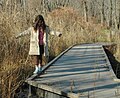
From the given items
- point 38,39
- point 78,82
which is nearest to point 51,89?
point 78,82

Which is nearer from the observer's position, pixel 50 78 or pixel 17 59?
pixel 17 59

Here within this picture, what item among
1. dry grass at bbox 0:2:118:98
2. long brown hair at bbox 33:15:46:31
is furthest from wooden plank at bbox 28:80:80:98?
long brown hair at bbox 33:15:46:31

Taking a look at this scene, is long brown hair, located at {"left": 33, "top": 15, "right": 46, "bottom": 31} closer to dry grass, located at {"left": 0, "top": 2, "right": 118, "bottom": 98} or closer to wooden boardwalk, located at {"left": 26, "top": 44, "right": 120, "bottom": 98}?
dry grass, located at {"left": 0, "top": 2, "right": 118, "bottom": 98}

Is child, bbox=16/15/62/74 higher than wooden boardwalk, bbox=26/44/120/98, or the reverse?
child, bbox=16/15/62/74

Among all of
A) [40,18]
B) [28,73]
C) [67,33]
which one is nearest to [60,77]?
[28,73]

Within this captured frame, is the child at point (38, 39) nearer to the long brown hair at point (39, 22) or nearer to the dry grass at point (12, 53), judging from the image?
the long brown hair at point (39, 22)

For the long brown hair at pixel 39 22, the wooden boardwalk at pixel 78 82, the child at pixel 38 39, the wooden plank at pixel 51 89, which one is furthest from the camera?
the child at pixel 38 39

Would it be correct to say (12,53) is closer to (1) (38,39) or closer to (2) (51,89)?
(2) (51,89)

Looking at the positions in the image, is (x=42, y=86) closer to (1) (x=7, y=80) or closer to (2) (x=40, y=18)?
(1) (x=7, y=80)

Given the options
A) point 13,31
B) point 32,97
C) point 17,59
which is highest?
point 13,31

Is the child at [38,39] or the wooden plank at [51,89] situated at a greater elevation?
the child at [38,39]

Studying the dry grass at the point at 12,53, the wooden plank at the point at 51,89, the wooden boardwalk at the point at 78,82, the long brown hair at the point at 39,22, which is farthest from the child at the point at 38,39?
the wooden plank at the point at 51,89

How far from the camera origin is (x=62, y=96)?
18.6 feet

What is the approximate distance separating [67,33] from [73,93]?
1086 centimetres
